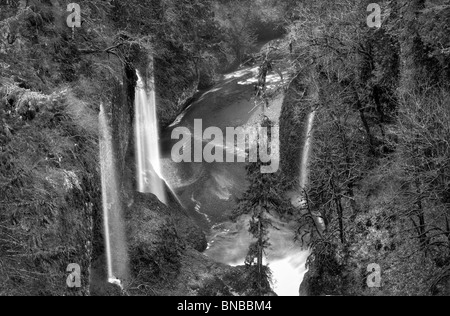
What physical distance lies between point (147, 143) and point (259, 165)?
12.0 metres

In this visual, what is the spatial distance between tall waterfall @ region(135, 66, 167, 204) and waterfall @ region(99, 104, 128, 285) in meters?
4.29

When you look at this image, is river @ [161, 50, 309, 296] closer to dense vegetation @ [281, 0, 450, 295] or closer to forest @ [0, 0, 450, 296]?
forest @ [0, 0, 450, 296]

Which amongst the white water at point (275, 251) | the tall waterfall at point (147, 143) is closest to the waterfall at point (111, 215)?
the tall waterfall at point (147, 143)

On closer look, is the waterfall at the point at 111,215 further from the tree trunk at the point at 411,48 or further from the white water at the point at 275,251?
the tree trunk at the point at 411,48

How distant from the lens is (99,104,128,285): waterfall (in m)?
22.6

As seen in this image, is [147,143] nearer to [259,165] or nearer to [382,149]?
[259,165]

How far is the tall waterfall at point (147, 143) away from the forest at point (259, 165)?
784 millimetres

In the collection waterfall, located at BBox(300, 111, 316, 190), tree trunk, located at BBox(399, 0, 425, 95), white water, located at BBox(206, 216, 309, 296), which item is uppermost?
tree trunk, located at BBox(399, 0, 425, 95)

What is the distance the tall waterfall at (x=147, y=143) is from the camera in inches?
1129

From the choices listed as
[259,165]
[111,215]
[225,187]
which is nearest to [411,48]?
[259,165]

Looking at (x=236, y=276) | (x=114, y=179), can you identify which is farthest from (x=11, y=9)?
(x=236, y=276)

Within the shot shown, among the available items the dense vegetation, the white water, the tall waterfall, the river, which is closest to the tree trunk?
the dense vegetation

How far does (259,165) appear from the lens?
66.4ft
